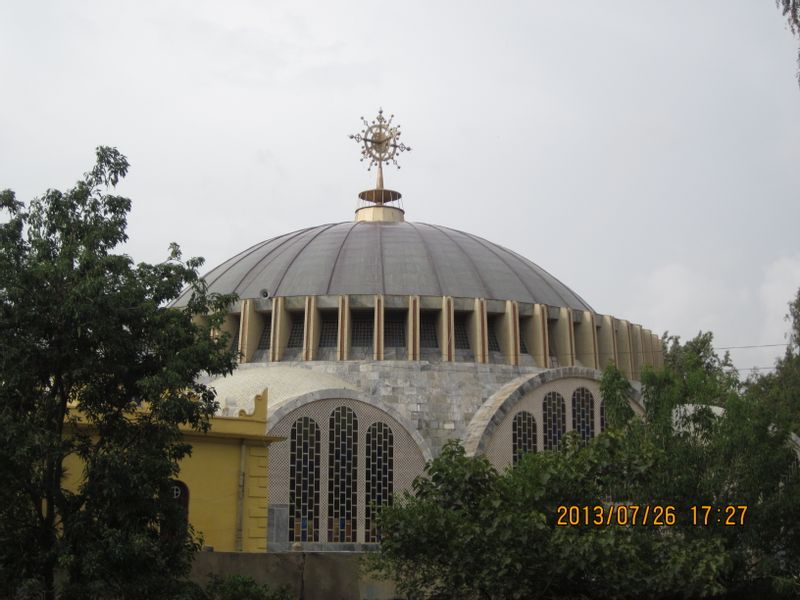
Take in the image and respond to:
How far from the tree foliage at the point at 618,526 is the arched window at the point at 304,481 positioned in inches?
308

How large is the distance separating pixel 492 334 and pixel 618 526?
55.8ft

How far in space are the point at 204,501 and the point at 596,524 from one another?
830 centimetres

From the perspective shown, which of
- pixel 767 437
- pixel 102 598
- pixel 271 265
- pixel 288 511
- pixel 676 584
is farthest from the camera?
pixel 271 265

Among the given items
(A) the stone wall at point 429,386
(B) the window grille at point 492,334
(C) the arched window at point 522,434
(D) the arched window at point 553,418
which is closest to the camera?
(C) the arched window at point 522,434

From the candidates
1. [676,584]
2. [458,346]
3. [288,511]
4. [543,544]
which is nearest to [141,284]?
[543,544]

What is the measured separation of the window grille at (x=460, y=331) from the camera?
111 feet

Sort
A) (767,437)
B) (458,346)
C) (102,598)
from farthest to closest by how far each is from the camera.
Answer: (458,346) < (767,437) < (102,598)

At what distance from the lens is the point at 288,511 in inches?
1072

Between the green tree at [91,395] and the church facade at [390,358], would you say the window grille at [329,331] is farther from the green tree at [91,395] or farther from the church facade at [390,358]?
the green tree at [91,395]

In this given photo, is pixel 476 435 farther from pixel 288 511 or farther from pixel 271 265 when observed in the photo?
pixel 271 265

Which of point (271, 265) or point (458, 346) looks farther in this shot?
point (271, 265)
